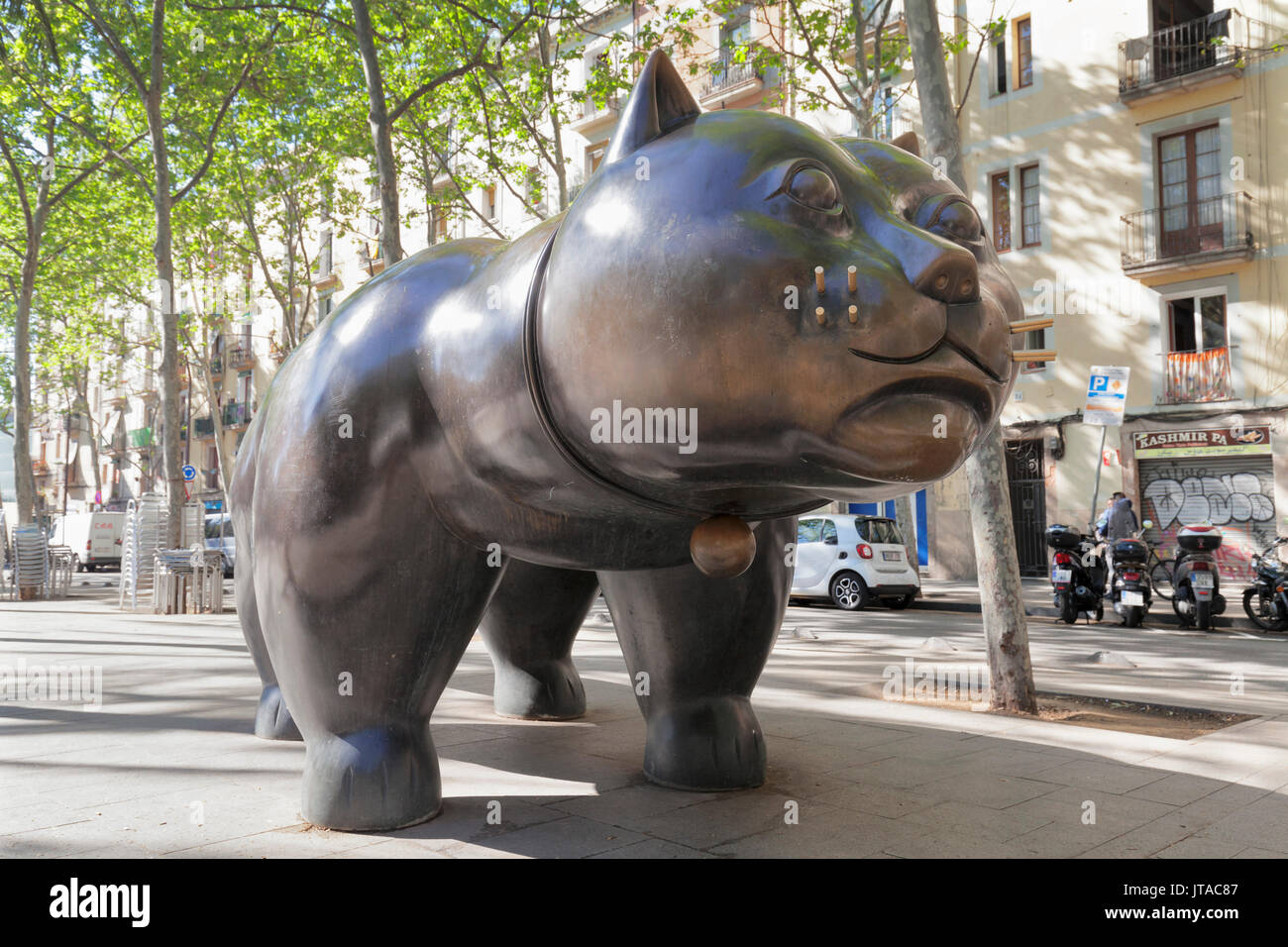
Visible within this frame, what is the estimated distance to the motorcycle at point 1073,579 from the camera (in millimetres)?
11891

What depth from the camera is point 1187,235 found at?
17.5m

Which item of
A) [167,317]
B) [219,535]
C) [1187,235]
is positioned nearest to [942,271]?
Answer: [167,317]

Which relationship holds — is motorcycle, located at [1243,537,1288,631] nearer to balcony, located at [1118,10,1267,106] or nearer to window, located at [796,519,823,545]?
window, located at [796,519,823,545]

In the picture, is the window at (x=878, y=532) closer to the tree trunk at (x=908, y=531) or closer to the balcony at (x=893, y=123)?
the tree trunk at (x=908, y=531)

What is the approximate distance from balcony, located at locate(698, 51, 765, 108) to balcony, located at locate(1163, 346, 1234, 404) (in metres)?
10.2

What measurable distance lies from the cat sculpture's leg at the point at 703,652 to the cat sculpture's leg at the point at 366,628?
67 centimetres

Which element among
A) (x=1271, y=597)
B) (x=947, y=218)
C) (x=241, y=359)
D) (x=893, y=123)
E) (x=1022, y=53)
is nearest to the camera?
(x=947, y=218)

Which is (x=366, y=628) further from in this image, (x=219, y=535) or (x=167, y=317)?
(x=219, y=535)

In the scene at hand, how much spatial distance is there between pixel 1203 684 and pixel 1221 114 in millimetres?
13995

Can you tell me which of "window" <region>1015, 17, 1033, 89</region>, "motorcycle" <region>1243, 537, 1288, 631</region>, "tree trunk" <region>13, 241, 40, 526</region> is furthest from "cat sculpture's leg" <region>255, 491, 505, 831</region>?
"window" <region>1015, 17, 1033, 89</region>

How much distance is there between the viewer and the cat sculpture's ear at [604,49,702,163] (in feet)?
7.80

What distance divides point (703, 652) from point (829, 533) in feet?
36.2
